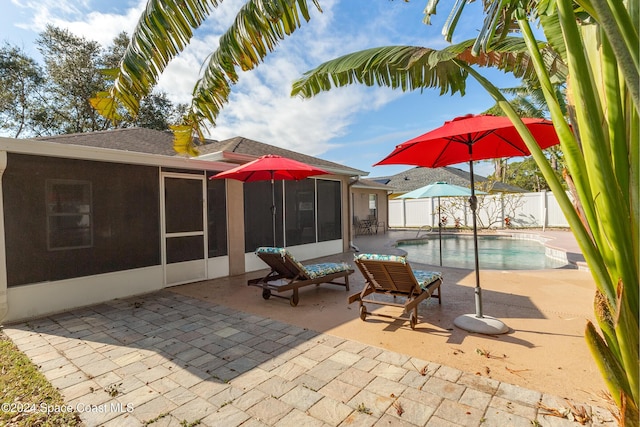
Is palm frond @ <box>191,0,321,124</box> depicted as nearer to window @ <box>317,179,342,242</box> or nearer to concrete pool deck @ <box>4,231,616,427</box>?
concrete pool deck @ <box>4,231,616,427</box>

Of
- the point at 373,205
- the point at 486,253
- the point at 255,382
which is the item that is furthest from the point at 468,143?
the point at 373,205

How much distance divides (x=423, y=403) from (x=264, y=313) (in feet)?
11.0

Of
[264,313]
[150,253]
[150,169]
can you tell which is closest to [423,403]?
[264,313]

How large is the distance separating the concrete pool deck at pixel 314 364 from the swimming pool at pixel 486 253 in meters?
4.77

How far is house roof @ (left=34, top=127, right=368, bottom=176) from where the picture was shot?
853 cm

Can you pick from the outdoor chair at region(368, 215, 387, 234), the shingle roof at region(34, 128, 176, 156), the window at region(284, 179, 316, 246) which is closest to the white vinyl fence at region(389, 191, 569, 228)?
the outdoor chair at region(368, 215, 387, 234)

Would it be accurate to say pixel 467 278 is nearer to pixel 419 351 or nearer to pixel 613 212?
pixel 419 351

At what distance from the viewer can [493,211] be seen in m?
22.4

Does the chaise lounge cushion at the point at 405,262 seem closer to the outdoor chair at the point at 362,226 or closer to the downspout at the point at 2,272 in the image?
the downspout at the point at 2,272

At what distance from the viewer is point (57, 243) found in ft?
19.8

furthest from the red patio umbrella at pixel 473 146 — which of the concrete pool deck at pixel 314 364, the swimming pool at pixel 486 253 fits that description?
the swimming pool at pixel 486 253

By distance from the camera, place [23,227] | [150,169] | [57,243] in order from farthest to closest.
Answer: [150,169], [57,243], [23,227]

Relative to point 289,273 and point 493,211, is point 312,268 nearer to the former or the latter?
point 289,273

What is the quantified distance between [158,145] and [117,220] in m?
4.11
